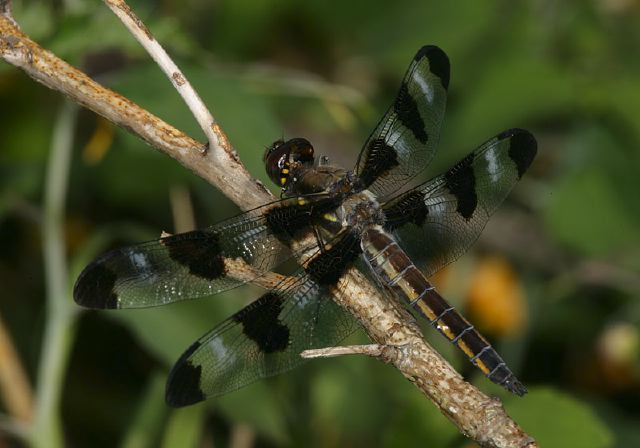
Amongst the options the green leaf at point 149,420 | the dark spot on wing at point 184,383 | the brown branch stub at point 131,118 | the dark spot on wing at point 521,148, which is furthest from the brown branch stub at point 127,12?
the green leaf at point 149,420

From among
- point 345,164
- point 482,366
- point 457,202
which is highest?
point 345,164

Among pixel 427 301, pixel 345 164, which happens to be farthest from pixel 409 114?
pixel 345 164

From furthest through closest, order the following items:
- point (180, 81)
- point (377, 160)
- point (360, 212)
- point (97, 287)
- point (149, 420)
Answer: point (149, 420) → point (377, 160) → point (360, 212) → point (97, 287) → point (180, 81)

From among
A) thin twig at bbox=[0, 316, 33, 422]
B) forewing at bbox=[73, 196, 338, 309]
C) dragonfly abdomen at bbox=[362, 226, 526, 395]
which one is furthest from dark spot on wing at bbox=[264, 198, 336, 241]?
thin twig at bbox=[0, 316, 33, 422]

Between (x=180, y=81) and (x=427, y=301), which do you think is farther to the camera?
(x=427, y=301)

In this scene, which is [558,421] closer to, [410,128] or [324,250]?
[324,250]

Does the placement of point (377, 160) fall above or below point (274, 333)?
above

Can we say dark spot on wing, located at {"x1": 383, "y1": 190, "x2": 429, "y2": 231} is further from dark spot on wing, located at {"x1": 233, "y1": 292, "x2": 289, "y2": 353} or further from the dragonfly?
dark spot on wing, located at {"x1": 233, "y1": 292, "x2": 289, "y2": 353}
